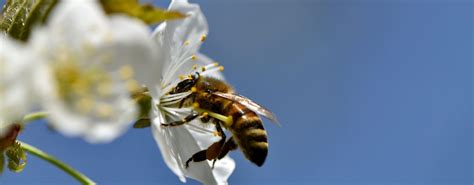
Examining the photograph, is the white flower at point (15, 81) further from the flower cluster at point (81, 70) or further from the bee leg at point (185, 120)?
the bee leg at point (185, 120)

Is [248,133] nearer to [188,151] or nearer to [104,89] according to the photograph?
[188,151]

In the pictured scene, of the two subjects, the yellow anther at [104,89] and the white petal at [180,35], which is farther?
the white petal at [180,35]

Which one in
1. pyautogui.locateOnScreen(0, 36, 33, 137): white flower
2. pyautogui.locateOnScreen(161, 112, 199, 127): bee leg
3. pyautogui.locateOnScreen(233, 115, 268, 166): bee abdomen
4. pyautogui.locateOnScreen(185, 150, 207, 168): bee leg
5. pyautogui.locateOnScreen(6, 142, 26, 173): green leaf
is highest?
pyautogui.locateOnScreen(233, 115, 268, 166): bee abdomen

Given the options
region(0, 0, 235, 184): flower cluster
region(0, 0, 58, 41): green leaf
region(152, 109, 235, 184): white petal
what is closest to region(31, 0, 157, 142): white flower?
region(0, 0, 235, 184): flower cluster

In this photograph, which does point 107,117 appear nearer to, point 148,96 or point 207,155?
point 148,96

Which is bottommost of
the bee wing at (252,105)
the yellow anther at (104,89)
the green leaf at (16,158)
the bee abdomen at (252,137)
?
the green leaf at (16,158)

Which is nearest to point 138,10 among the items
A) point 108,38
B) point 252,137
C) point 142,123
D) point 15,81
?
point 108,38

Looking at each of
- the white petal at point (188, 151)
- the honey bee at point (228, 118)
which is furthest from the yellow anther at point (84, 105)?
the honey bee at point (228, 118)

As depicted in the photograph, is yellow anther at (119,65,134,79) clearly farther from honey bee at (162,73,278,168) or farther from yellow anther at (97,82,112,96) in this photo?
honey bee at (162,73,278,168)
